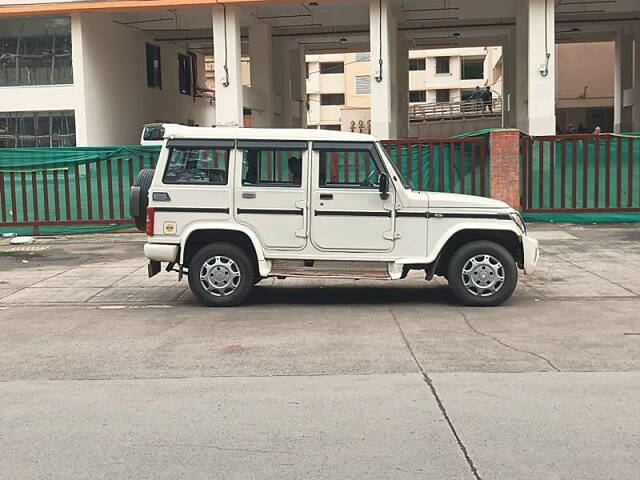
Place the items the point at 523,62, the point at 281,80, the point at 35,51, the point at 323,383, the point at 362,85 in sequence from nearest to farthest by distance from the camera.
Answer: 1. the point at 323,383
2. the point at 35,51
3. the point at 523,62
4. the point at 281,80
5. the point at 362,85

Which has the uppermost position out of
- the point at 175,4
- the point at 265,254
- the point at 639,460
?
the point at 175,4

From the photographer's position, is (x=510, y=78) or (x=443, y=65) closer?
(x=510, y=78)

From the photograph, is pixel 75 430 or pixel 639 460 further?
pixel 75 430

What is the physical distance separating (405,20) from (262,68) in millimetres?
5944

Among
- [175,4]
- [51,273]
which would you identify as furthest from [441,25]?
[51,273]

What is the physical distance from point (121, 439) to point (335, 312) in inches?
172

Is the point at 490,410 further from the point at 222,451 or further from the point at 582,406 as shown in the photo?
the point at 222,451

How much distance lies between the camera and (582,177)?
16.5 meters

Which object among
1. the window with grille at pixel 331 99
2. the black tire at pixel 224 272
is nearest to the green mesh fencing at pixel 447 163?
the black tire at pixel 224 272

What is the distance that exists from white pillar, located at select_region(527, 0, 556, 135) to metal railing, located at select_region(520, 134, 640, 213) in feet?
19.6

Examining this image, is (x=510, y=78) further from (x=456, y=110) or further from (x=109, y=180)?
(x=109, y=180)

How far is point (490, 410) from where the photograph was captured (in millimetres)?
5262

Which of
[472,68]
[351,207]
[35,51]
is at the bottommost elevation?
[351,207]

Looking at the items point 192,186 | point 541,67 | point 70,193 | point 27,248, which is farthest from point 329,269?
point 541,67
